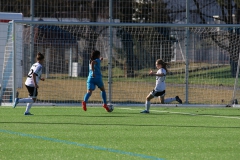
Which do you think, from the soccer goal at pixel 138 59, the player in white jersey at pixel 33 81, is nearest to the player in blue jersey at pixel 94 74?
the player in white jersey at pixel 33 81

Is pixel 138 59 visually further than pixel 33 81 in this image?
Yes

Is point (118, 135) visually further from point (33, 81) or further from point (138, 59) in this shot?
point (138, 59)

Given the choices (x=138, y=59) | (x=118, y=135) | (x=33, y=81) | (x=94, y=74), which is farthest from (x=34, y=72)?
(x=138, y=59)

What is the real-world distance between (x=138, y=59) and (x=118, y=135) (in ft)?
33.0

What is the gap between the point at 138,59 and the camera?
21438mm

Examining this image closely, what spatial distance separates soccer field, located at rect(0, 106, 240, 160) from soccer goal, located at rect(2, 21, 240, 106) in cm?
376

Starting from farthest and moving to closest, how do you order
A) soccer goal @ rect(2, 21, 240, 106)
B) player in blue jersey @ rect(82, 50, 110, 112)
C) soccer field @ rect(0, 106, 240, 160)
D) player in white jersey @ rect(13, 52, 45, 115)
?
soccer goal @ rect(2, 21, 240, 106)
player in blue jersey @ rect(82, 50, 110, 112)
player in white jersey @ rect(13, 52, 45, 115)
soccer field @ rect(0, 106, 240, 160)

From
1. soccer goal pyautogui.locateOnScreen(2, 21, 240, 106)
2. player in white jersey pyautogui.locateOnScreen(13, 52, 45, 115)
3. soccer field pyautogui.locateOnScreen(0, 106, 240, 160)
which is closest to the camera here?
soccer field pyautogui.locateOnScreen(0, 106, 240, 160)

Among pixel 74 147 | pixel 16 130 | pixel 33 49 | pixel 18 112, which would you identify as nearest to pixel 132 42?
pixel 33 49

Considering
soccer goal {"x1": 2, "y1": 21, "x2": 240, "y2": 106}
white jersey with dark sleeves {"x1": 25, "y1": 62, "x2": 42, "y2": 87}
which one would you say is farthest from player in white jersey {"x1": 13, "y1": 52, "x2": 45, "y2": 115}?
soccer goal {"x1": 2, "y1": 21, "x2": 240, "y2": 106}

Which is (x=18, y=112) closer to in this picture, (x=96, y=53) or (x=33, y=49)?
(x=96, y=53)

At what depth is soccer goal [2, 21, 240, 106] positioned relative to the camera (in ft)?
69.5

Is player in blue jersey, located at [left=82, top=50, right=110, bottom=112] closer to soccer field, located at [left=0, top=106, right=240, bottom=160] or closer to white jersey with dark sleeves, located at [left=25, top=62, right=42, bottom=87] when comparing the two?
soccer field, located at [left=0, top=106, right=240, bottom=160]

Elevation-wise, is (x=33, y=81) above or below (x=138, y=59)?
below
